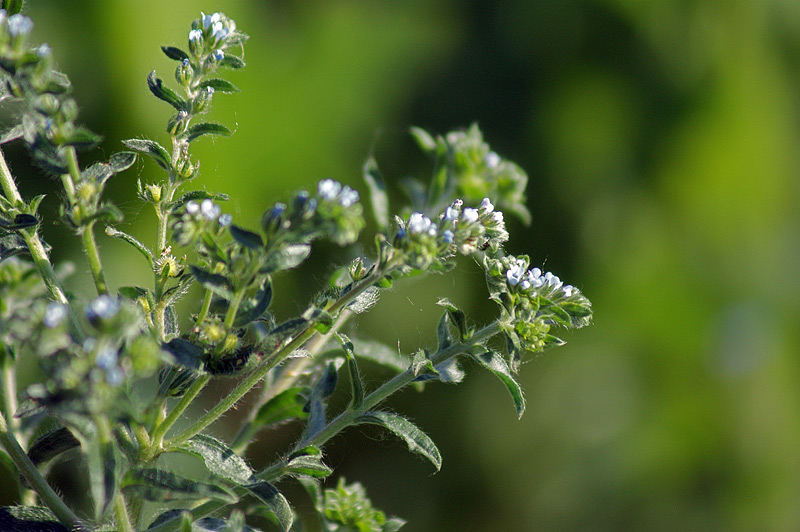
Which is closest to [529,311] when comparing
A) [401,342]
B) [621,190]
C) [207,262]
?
[207,262]

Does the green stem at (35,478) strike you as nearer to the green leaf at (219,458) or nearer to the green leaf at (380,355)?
the green leaf at (219,458)

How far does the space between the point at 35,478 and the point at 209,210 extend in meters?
0.21

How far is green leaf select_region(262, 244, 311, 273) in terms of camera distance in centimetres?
42

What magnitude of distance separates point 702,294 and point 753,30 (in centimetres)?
82

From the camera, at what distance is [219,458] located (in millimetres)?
484

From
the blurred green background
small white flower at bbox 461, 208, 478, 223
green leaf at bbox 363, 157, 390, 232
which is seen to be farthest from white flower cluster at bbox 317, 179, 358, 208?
the blurred green background

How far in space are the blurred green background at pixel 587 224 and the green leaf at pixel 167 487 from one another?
1.42 m

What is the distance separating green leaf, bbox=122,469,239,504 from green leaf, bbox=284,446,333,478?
0.07 m

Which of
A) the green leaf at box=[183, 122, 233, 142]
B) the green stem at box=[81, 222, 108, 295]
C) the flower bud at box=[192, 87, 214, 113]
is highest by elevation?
the flower bud at box=[192, 87, 214, 113]

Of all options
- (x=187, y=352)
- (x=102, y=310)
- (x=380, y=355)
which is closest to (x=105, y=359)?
(x=102, y=310)

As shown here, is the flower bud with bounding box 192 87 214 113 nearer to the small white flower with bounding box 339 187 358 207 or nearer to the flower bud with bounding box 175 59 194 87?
the flower bud with bounding box 175 59 194 87

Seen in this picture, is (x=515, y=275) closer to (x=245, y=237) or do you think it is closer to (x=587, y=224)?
(x=245, y=237)

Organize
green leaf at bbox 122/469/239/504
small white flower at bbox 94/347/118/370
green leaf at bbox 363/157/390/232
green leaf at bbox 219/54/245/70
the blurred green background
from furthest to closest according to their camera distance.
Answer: the blurred green background
green leaf at bbox 363/157/390/232
green leaf at bbox 219/54/245/70
green leaf at bbox 122/469/239/504
small white flower at bbox 94/347/118/370

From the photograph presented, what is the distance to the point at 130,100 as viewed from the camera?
1729mm
